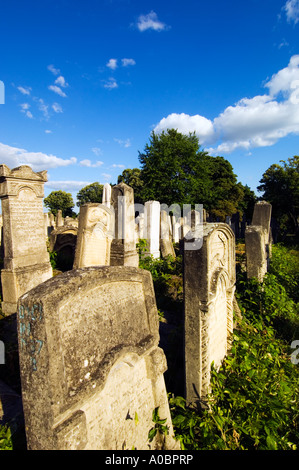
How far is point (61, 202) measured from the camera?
46.1 metres

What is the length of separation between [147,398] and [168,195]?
73.4ft

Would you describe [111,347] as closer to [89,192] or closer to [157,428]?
[157,428]

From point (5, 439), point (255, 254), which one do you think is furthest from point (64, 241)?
point (5, 439)

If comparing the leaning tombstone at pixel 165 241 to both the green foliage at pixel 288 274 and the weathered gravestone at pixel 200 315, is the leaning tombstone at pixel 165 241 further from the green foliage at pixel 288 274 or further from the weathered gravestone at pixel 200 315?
the weathered gravestone at pixel 200 315

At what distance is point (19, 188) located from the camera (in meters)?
5.55

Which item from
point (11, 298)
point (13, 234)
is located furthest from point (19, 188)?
point (11, 298)

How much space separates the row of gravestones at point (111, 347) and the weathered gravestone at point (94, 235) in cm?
343

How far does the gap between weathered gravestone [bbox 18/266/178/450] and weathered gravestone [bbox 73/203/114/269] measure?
396cm

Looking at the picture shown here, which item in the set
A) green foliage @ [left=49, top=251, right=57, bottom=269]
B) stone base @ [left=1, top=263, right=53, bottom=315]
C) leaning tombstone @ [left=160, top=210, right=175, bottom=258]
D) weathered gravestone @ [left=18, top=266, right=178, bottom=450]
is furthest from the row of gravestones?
green foliage @ [left=49, top=251, right=57, bottom=269]

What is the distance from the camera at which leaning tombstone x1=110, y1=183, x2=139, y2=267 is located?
657cm

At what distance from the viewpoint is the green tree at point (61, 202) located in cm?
4609

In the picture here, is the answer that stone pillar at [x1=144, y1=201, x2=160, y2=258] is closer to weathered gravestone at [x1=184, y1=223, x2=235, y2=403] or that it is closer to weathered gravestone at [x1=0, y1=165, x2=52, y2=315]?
weathered gravestone at [x1=0, y1=165, x2=52, y2=315]

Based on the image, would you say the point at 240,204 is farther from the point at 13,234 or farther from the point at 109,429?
the point at 109,429

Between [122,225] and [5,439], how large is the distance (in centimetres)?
489
